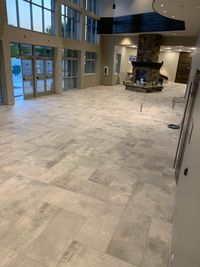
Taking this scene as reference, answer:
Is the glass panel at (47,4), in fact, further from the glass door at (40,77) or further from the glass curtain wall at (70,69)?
the glass door at (40,77)

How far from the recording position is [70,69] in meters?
13.7

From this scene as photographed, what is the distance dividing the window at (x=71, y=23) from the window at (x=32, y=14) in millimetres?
1392

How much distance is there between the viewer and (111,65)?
16.3 meters

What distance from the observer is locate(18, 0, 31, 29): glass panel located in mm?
8945

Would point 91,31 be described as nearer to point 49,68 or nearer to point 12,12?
point 49,68

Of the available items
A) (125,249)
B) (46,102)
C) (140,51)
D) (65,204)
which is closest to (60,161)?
(65,204)

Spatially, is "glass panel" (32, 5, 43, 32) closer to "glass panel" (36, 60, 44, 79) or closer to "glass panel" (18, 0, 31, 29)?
"glass panel" (18, 0, 31, 29)

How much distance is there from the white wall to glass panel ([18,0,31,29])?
1535 centimetres

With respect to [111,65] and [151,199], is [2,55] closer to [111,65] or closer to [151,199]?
[151,199]

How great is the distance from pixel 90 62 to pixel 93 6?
12.5 feet

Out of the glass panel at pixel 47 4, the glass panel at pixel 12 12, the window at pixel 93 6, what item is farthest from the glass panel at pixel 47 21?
the window at pixel 93 6

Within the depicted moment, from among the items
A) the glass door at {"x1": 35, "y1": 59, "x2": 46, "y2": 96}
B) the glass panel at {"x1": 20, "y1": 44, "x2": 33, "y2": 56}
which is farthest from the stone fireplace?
the glass panel at {"x1": 20, "y1": 44, "x2": 33, "y2": 56}

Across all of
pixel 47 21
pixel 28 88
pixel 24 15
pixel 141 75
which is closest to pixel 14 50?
pixel 24 15

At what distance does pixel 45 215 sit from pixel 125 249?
3.83 ft
